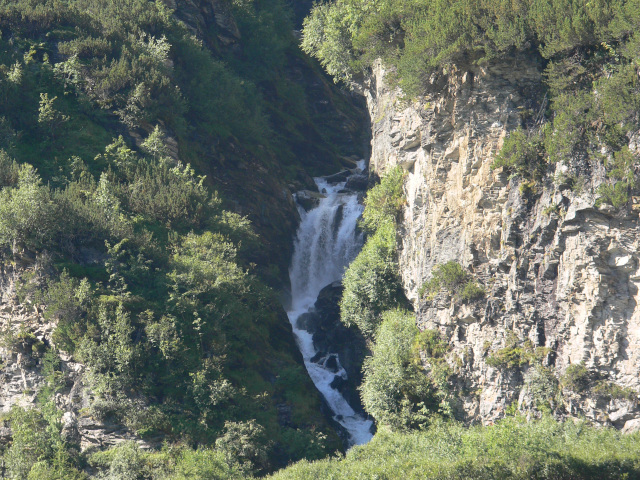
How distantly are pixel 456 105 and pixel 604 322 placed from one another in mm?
12124

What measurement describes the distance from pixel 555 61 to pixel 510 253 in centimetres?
866

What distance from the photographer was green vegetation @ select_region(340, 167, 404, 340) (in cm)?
4047

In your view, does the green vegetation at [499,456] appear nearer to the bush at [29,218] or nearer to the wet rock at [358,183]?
the bush at [29,218]

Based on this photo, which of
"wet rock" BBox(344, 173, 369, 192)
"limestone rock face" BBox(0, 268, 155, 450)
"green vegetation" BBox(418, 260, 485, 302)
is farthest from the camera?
"wet rock" BBox(344, 173, 369, 192)

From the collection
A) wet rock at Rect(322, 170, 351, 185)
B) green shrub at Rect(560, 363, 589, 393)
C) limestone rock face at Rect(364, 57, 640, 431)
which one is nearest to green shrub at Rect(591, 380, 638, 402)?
limestone rock face at Rect(364, 57, 640, 431)

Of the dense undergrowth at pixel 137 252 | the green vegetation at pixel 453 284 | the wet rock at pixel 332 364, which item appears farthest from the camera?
the wet rock at pixel 332 364

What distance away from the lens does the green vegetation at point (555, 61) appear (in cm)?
2930

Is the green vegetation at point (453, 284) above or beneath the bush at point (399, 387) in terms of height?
above

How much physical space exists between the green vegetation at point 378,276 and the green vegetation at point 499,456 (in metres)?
9.39

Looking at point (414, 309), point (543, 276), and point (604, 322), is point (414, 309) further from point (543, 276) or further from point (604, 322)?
point (604, 322)

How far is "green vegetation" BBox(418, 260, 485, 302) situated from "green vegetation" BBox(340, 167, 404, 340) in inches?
159

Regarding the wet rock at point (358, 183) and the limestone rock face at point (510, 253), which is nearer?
the limestone rock face at point (510, 253)

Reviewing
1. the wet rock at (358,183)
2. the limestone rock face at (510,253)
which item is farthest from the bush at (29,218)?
the wet rock at (358,183)

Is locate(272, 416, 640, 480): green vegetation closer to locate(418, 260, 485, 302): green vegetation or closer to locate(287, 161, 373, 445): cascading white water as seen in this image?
locate(418, 260, 485, 302): green vegetation
